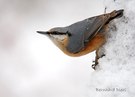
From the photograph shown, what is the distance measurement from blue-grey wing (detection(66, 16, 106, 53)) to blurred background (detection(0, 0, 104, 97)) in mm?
1770

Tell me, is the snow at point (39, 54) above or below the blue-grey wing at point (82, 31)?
below

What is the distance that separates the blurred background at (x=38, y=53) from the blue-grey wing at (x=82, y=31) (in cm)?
177

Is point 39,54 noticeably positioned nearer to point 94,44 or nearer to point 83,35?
point 83,35

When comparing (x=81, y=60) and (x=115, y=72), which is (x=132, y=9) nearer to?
(x=115, y=72)

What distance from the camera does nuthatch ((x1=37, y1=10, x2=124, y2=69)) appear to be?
138 inches

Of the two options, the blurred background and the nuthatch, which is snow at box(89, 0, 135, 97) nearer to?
the nuthatch

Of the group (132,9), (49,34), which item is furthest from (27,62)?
(132,9)

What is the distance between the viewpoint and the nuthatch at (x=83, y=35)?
349 cm

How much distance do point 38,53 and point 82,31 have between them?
3.13 m

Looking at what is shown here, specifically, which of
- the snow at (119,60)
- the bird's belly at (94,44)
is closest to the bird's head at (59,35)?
the bird's belly at (94,44)

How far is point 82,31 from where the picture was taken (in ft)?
12.5

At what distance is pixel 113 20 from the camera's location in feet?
11.1

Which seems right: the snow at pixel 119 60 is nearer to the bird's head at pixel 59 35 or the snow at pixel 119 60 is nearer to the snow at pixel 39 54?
the bird's head at pixel 59 35

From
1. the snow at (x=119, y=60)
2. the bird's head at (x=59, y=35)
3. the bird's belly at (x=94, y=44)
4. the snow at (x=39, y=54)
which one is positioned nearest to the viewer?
the snow at (x=119, y=60)
